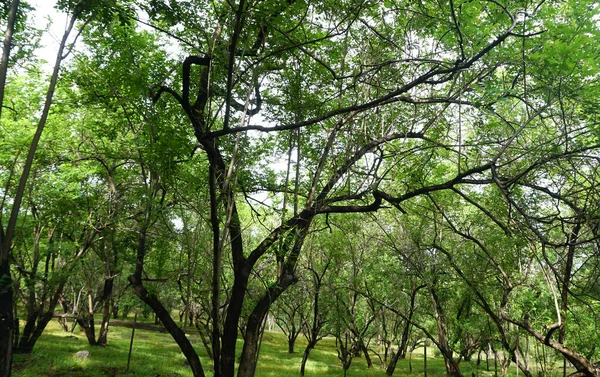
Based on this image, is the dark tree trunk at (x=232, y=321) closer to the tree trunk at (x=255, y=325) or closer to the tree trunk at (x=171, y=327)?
the tree trunk at (x=255, y=325)

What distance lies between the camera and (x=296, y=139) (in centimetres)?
840

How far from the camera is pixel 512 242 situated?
10.4m

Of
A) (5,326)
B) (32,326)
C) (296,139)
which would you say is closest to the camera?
(5,326)

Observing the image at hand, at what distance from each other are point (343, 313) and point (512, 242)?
8.18 m

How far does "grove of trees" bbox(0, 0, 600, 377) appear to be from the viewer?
14.9ft

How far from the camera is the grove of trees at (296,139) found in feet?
14.9

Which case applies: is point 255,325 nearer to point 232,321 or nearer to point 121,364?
point 232,321

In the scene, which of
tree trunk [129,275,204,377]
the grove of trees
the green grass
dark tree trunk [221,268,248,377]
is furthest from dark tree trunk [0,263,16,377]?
the green grass

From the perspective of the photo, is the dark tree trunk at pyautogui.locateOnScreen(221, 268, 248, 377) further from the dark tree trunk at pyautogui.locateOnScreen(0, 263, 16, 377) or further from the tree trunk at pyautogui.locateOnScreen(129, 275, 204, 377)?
the dark tree trunk at pyautogui.locateOnScreen(0, 263, 16, 377)

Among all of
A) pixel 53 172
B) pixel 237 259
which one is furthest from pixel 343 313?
pixel 53 172

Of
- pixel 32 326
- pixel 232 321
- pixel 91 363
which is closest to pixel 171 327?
pixel 232 321

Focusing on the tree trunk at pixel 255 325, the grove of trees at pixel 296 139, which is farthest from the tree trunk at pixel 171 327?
the tree trunk at pixel 255 325

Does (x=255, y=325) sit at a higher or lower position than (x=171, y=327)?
higher

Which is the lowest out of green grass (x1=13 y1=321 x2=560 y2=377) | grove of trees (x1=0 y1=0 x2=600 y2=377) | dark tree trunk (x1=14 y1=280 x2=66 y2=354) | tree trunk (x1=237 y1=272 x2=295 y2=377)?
green grass (x1=13 y1=321 x2=560 y2=377)
